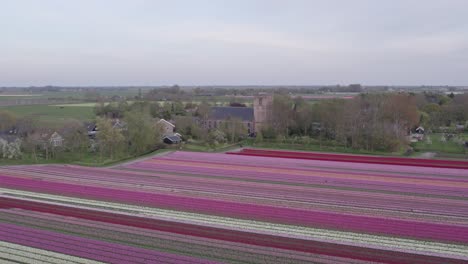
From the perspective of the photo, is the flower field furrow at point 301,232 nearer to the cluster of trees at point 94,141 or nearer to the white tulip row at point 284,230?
the white tulip row at point 284,230

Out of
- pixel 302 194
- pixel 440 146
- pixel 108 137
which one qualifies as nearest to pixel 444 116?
pixel 440 146

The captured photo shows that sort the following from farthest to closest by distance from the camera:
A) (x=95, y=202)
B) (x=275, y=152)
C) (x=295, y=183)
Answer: (x=275, y=152), (x=295, y=183), (x=95, y=202)

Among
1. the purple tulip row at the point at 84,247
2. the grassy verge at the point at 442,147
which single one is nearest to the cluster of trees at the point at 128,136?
the purple tulip row at the point at 84,247

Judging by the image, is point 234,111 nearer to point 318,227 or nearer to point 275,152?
point 275,152

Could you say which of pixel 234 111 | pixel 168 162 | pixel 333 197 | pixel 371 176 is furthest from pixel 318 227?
pixel 234 111

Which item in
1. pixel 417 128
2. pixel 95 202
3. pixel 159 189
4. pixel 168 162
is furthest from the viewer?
pixel 417 128

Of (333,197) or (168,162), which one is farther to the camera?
(168,162)

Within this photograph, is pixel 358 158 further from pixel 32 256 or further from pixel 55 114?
pixel 55 114
